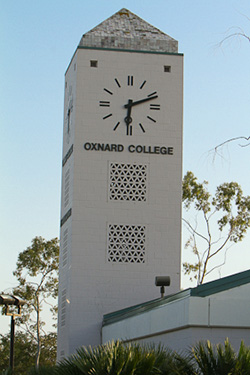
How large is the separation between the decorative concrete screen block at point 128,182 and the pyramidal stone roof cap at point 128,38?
4.53m

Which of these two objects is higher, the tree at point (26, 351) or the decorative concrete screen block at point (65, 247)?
the decorative concrete screen block at point (65, 247)

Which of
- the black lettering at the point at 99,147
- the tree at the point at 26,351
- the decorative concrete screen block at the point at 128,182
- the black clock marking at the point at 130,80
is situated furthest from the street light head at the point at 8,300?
the tree at the point at 26,351

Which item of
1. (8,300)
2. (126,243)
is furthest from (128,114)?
(8,300)

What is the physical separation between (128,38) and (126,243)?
7.77m

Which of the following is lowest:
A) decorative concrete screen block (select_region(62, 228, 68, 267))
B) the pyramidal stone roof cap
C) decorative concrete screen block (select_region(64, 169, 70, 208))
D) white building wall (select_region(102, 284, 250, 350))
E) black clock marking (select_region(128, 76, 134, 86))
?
white building wall (select_region(102, 284, 250, 350))

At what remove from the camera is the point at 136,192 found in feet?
93.7

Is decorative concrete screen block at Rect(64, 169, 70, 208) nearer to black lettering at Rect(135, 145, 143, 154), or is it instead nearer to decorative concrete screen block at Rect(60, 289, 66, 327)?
black lettering at Rect(135, 145, 143, 154)

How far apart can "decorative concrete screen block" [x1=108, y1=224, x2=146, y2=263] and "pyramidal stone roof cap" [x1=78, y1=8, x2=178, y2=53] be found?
677 cm

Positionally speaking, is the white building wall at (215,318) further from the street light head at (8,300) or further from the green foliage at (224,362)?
the green foliage at (224,362)

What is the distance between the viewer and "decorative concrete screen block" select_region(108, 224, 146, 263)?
91.6 feet

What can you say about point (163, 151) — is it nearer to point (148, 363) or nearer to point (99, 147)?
point (99, 147)

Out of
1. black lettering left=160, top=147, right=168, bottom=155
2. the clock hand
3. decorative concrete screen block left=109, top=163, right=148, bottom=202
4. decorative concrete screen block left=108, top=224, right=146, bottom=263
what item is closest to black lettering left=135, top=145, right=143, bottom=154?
decorative concrete screen block left=109, top=163, right=148, bottom=202

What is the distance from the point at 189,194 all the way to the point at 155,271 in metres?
11.6

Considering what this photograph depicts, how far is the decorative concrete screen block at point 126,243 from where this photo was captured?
91.6ft
